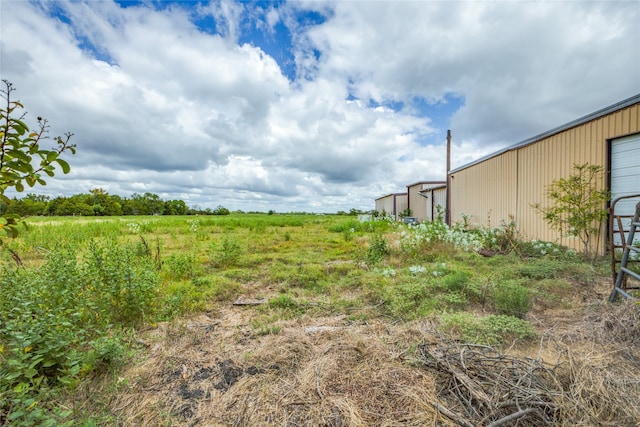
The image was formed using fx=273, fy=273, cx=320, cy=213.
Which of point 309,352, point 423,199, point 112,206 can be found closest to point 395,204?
point 423,199

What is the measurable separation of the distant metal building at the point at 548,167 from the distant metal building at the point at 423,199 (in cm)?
481

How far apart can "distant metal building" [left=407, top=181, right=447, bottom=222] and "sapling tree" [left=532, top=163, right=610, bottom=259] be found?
9.49m

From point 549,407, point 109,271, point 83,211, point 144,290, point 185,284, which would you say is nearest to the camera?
point 549,407

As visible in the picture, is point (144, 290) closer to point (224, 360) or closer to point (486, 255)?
point (224, 360)

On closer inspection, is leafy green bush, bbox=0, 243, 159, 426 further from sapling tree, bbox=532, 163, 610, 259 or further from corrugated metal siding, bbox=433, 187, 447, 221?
corrugated metal siding, bbox=433, 187, 447, 221

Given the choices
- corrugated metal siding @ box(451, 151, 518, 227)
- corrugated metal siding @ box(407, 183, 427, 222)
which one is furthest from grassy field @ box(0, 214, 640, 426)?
corrugated metal siding @ box(407, 183, 427, 222)

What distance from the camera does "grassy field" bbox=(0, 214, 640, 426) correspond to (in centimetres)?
162

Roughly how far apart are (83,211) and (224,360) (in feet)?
127

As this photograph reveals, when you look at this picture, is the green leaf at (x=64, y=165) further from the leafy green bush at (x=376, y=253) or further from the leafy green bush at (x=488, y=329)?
A: the leafy green bush at (x=376, y=253)

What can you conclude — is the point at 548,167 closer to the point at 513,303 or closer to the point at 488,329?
the point at 513,303

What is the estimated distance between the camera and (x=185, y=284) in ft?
14.8

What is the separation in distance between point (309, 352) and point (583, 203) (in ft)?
22.2

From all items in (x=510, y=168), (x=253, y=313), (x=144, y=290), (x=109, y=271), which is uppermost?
(x=510, y=168)

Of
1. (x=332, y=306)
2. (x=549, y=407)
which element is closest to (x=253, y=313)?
(x=332, y=306)
